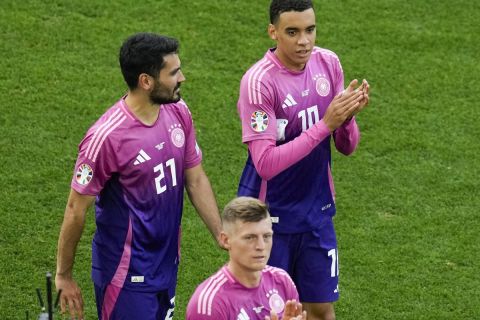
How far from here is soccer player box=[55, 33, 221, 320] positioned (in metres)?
6.29

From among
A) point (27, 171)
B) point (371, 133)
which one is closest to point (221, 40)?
point (371, 133)

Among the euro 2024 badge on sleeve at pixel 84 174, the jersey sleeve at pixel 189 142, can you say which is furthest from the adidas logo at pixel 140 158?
the jersey sleeve at pixel 189 142

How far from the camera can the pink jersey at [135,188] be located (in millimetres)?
6262

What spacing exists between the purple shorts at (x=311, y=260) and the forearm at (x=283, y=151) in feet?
1.83

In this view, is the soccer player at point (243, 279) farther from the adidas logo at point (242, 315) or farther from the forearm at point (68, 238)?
the forearm at point (68, 238)

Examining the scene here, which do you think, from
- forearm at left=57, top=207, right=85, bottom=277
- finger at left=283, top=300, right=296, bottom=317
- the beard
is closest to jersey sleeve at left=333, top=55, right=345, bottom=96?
the beard

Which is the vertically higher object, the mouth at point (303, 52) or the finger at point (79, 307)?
the mouth at point (303, 52)

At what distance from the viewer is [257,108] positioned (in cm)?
668

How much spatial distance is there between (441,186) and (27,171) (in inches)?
134

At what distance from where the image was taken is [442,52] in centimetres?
1174

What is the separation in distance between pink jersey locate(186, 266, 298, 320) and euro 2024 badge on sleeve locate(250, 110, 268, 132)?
3.46 feet

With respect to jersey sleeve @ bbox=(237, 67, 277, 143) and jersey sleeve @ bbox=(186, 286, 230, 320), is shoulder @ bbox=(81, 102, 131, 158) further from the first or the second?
jersey sleeve @ bbox=(186, 286, 230, 320)

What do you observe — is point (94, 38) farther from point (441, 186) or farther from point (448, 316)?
point (448, 316)

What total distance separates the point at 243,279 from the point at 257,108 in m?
1.24
